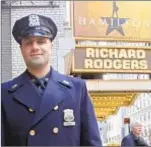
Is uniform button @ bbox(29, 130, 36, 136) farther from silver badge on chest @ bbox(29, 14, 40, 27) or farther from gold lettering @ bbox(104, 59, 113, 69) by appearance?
gold lettering @ bbox(104, 59, 113, 69)

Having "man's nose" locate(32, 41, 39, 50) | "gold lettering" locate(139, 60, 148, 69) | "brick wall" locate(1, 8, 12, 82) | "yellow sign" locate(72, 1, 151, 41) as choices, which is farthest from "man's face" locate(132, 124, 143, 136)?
"gold lettering" locate(139, 60, 148, 69)

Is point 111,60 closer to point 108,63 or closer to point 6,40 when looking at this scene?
point 108,63

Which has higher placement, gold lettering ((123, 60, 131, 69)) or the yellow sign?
the yellow sign

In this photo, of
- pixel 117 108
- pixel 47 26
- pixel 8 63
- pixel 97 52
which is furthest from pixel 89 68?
pixel 47 26

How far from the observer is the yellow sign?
7.32m

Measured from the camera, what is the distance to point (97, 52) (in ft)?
25.2

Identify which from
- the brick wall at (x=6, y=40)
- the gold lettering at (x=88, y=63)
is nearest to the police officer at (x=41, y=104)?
the brick wall at (x=6, y=40)

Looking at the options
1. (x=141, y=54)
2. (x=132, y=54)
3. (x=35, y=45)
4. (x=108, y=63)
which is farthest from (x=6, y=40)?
(x=35, y=45)

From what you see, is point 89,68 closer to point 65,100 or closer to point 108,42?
point 108,42

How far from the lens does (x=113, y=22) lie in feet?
24.7

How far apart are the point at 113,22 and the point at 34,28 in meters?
5.80

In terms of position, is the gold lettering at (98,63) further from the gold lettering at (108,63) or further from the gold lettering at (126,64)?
the gold lettering at (126,64)

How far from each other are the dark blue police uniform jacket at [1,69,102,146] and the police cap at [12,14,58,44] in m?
0.16

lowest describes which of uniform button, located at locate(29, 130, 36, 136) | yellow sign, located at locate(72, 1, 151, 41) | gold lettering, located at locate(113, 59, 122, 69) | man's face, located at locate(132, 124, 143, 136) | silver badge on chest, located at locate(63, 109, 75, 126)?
man's face, located at locate(132, 124, 143, 136)
